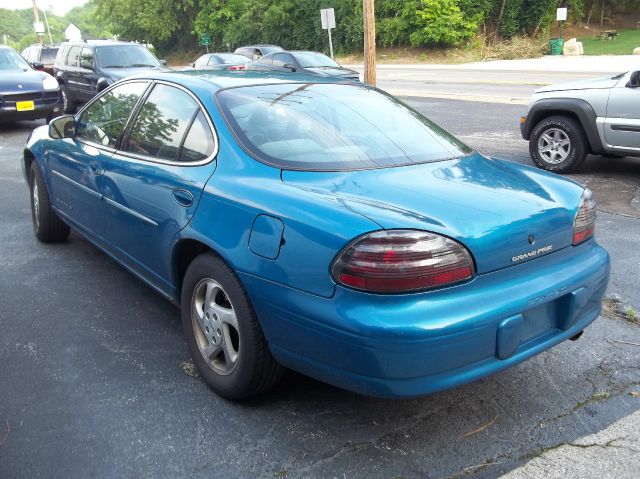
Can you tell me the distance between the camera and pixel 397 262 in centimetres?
238

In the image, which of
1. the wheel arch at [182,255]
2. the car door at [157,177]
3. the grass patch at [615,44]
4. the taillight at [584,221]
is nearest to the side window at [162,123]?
the car door at [157,177]

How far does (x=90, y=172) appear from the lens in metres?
4.16

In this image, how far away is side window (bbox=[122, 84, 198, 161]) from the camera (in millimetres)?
3479

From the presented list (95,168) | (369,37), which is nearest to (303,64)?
(369,37)

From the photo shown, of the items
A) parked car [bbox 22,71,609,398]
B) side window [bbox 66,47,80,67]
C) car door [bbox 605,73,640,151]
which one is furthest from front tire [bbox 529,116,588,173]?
side window [bbox 66,47,80,67]

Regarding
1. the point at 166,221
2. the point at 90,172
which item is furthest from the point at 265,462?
the point at 90,172

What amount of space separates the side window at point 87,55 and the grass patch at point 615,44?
2869cm

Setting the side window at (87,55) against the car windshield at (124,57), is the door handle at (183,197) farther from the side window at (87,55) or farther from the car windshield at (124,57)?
the side window at (87,55)

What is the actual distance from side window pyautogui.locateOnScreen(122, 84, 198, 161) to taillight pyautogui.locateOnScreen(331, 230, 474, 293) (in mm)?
1433

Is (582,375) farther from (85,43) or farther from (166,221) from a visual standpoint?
(85,43)

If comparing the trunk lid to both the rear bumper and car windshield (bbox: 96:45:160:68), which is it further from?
car windshield (bbox: 96:45:160:68)

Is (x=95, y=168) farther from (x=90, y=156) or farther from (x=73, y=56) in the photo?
(x=73, y=56)

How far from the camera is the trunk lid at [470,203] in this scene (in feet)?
8.22

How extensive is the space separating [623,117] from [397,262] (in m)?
5.97
